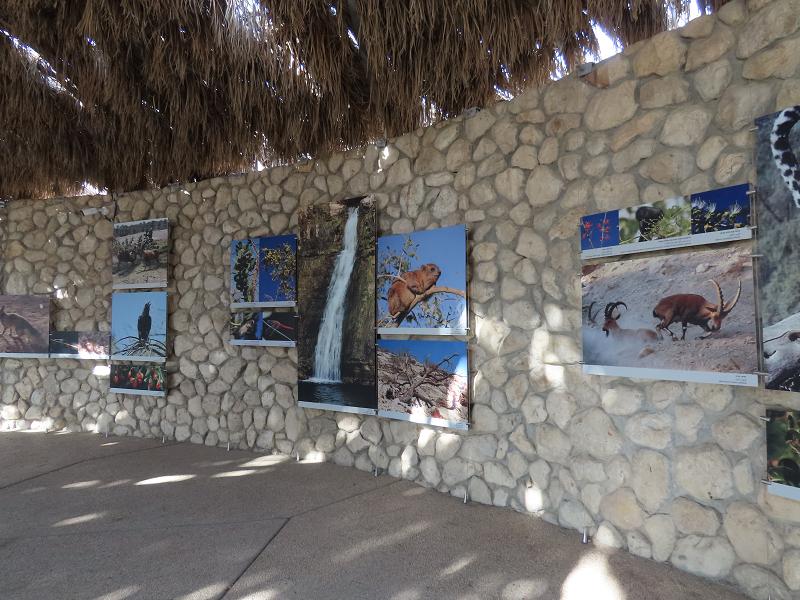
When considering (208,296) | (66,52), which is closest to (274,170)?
(208,296)

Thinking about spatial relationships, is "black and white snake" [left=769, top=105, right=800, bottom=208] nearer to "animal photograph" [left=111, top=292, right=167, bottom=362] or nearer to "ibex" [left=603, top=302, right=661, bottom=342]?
"ibex" [left=603, top=302, right=661, bottom=342]

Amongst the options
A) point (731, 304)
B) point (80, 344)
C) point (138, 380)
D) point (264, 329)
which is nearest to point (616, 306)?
point (731, 304)

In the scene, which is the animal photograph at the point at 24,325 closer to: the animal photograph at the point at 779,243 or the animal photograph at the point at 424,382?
the animal photograph at the point at 424,382

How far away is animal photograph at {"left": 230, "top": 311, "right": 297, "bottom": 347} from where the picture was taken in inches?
191

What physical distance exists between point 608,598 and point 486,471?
1.23 metres

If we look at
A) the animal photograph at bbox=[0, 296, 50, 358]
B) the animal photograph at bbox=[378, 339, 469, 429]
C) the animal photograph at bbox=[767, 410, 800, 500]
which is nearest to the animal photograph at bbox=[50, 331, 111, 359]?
the animal photograph at bbox=[0, 296, 50, 358]

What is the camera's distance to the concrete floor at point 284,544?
250 centimetres

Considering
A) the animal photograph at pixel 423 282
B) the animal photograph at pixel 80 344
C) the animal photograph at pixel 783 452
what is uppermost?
the animal photograph at pixel 423 282

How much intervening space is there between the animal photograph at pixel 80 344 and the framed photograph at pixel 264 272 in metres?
2.08

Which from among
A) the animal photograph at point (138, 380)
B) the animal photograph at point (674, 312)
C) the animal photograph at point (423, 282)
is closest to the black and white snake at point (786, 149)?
the animal photograph at point (674, 312)

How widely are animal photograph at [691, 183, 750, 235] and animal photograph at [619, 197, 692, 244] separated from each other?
45 millimetres

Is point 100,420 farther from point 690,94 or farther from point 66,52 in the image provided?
point 690,94

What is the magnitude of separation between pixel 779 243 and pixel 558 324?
4.08 feet

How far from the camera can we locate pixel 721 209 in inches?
97.0
